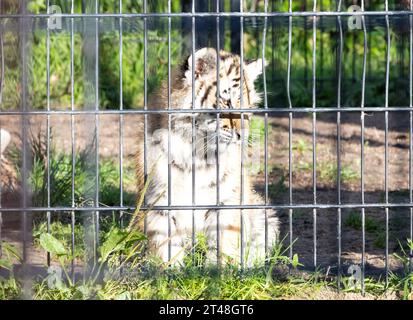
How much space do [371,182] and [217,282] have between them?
3.27m

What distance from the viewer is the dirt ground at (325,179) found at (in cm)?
547

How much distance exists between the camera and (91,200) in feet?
16.0

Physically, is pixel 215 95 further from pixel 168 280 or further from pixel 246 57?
pixel 246 57

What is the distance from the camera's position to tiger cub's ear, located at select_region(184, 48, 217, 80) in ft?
16.9

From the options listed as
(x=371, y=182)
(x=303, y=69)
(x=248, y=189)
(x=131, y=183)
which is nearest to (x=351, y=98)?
(x=303, y=69)

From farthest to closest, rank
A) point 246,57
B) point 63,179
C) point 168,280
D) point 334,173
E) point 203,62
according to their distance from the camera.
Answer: point 246,57 < point 334,173 < point 63,179 < point 203,62 < point 168,280

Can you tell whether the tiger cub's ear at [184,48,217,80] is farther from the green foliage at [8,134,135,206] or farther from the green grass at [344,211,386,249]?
the green grass at [344,211,386,249]

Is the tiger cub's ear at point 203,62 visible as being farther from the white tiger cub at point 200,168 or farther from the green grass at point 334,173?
the green grass at point 334,173

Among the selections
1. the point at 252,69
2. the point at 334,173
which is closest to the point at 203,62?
the point at 252,69

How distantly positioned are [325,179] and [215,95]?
2358 millimetres

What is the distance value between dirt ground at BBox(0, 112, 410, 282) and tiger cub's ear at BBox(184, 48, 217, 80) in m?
0.47

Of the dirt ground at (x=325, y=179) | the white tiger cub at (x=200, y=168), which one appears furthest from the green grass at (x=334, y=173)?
the white tiger cub at (x=200, y=168)

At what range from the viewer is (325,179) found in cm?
743

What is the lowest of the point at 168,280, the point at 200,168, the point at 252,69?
the point at 168,280
